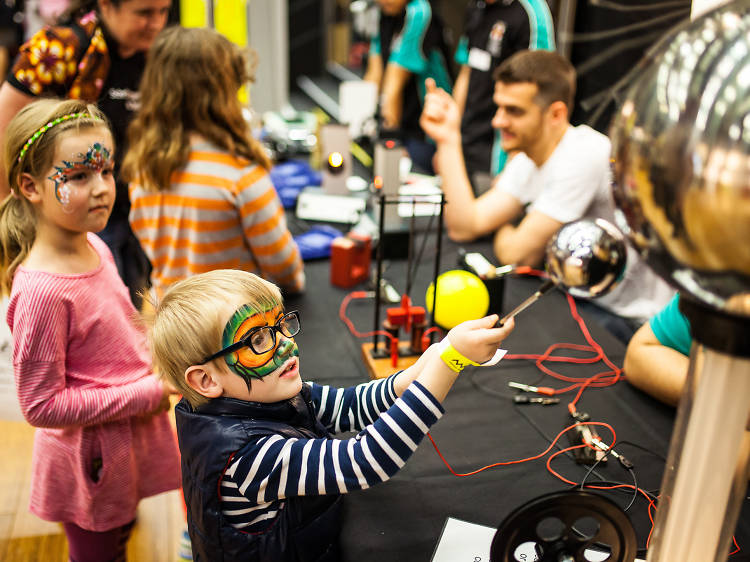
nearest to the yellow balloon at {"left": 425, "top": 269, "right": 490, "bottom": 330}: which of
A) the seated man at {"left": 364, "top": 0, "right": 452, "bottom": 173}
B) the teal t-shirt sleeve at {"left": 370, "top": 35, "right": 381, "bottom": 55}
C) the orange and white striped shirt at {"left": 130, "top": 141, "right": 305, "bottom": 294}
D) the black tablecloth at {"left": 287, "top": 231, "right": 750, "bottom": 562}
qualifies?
the black tablecloth at {"left": 287, "top": 231, "right": 750, "bottom": 562}

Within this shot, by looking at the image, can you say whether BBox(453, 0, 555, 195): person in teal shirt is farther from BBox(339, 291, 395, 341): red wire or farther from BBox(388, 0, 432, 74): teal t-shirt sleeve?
BBox(339, 291, 395, 341): red wire

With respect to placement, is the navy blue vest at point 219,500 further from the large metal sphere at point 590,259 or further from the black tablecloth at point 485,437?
the large metal sphere at point 590,259

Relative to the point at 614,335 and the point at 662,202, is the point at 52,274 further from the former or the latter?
the point at 614,335

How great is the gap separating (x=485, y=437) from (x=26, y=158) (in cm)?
100

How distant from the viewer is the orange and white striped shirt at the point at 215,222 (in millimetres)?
1828

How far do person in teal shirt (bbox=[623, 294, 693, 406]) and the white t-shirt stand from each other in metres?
0.51

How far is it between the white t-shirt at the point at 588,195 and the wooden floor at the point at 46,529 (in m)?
1.45

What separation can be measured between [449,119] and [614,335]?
93 cm

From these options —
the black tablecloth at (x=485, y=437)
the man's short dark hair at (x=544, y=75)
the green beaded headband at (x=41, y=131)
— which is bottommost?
the black tablecloth at (x=485, y=437)

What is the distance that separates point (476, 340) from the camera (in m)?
0.96

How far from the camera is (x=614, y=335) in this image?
1919 mm

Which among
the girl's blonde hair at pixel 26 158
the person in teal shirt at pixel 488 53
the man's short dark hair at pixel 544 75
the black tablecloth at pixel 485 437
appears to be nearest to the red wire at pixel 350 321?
the black tablecloth at pixel 485 437

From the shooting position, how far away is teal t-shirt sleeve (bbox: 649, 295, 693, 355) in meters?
1.49

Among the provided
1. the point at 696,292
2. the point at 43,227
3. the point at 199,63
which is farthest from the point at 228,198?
the point at 696,292
